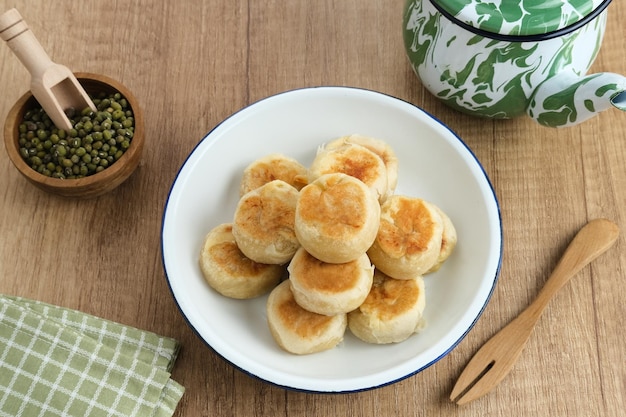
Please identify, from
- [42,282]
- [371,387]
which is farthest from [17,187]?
[371,387]

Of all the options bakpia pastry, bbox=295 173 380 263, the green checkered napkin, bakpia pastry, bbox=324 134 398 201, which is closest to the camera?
bakpia pastry, bbox=295 173 380 263

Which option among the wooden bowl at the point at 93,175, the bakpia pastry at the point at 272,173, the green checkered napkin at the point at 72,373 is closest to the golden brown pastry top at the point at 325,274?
the bakpia pastry at the point at 272,173

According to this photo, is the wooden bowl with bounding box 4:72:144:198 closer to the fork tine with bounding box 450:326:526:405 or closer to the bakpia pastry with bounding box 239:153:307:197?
the bakpia pastry with bounding box 239:153:307:197

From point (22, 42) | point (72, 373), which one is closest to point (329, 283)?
point (72, 373)

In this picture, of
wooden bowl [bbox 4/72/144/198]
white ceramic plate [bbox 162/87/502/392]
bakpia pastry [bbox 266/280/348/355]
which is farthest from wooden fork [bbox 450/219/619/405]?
wooden bowl [bbox 4/72/144/198]

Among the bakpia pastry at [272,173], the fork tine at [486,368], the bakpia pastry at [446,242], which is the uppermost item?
the bakpia pastry at [272,173]

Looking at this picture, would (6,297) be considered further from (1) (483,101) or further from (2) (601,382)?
(2) (601,382)

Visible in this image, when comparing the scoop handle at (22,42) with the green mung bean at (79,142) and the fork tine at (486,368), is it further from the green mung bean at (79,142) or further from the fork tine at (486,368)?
the fork tine at (486,368)
